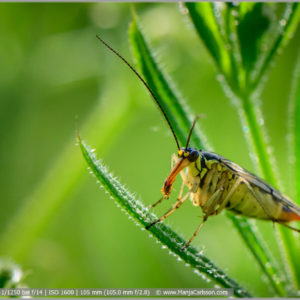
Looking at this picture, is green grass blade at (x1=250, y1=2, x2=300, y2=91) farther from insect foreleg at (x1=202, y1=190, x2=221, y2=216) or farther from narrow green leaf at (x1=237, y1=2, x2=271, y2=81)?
insect foreleg at (x1=202, y1=190, x2=221, y2=216)

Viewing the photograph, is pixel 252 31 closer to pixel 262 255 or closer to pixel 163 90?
pixel 163 90

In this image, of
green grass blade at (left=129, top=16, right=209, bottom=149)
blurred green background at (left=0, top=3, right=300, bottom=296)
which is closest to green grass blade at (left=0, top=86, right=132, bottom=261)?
blurred green background at (left=0, top=3, right=300, bottom=296)

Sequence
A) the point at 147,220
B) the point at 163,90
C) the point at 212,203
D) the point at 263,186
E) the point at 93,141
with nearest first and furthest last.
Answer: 1. the point at 147,220
2. the point at 163,90
3. the point at 263,186
4. the point at 212,203
5. the point at 93,141

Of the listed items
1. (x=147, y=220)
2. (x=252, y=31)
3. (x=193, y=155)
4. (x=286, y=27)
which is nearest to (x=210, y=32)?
(x=252, y=31)

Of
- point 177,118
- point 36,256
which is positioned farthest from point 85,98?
point 177,118

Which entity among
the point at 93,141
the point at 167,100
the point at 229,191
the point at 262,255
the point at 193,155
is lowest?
the point at 262,255

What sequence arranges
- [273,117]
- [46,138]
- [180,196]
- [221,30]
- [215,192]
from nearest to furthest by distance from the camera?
[221,30] < [215,192] < [180,196] < [46,138] < [273,117]

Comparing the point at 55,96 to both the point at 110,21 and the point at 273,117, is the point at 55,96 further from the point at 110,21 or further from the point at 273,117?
the point at 273,117
